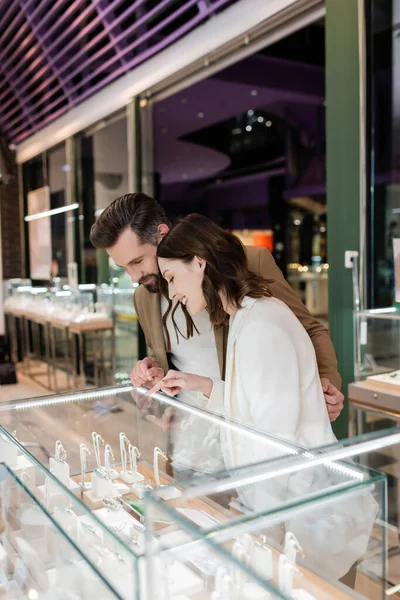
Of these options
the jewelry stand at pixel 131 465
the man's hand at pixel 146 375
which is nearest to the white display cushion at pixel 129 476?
the jewelry stand at pixel 131 465

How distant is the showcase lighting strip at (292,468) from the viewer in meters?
0.80

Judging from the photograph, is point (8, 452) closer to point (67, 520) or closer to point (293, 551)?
point (67, 520)

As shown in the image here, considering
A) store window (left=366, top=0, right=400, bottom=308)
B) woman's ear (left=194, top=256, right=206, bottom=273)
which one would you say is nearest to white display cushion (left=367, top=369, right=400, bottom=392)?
store window (left=366, top=0, right=400, bottom=308)

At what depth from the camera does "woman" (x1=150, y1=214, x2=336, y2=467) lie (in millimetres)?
1271

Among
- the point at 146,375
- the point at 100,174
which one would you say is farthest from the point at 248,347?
the point at 100,174

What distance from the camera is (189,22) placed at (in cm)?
404

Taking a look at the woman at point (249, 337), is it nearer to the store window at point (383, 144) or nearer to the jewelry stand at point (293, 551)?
the jewelry stand at point (293, 551)

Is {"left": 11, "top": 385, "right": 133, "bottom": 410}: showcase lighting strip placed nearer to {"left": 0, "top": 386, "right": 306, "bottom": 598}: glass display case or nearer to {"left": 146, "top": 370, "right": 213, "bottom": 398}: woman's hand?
{"left": 0, "top": 386, "right": 306, "bottom": 598}: glass display case

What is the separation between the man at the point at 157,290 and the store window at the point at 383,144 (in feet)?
4.86

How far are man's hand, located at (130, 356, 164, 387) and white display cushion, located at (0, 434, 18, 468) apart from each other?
0.47 meters

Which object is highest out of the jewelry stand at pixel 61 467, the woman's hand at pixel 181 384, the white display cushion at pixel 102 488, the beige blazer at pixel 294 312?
the beige blazer at pixel 294 312

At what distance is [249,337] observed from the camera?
4.30 feet

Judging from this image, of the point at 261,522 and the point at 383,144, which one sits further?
the point at 383,144

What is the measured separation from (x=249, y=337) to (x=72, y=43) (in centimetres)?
492
